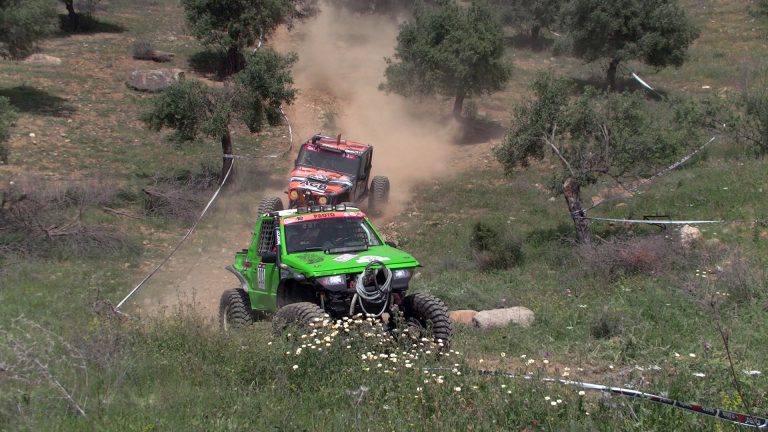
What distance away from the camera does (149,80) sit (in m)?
27.2

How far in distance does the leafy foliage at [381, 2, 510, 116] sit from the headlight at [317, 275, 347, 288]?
61.5 ft

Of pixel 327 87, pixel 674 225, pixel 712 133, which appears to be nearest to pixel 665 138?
pixel 674 225

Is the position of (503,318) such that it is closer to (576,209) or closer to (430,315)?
(430,315)

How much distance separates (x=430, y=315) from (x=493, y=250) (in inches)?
234

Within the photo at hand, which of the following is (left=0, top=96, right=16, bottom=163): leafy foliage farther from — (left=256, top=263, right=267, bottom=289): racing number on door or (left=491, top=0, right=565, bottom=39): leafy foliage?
(left=491, top=0, right=565, bottom=39): leafy foliage

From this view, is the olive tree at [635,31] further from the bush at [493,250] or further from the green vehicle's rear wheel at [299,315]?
the green vehicle's rear wheel at [299,315]

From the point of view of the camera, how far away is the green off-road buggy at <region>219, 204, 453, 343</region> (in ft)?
27.1

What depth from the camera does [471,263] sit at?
1440 centimetres

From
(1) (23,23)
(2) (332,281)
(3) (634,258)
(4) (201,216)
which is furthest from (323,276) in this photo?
(1) (23,23)

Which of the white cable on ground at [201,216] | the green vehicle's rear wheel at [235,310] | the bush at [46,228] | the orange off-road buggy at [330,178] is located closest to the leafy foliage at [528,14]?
the white cable on ground at [201,216]

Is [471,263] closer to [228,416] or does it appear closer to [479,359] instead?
[479,359]

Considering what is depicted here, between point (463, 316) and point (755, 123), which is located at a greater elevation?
point (755, 123)

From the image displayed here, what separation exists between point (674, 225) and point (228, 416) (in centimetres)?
984

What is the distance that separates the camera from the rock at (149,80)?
1064 inches
